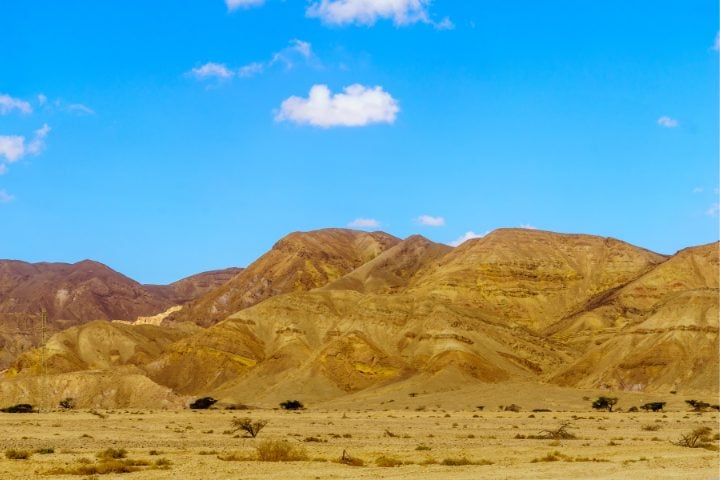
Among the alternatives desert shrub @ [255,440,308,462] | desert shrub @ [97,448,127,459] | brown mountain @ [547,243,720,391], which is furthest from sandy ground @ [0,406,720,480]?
brown mountain @ [547,243,720,391]

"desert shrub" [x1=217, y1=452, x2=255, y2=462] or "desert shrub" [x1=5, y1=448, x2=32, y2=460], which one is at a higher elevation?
"desert shrub" [x1=217, y1=452, x2=255, y2=462]

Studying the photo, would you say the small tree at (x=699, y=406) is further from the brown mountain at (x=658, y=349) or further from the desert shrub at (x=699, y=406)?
the brown mountain at (x=658, y=349)

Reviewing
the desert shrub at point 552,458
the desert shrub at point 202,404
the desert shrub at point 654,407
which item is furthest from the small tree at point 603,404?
the desert shrub at point 552,458

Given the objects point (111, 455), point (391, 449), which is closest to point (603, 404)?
point (391, 449)

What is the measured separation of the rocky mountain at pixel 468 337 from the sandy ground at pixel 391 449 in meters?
55.6

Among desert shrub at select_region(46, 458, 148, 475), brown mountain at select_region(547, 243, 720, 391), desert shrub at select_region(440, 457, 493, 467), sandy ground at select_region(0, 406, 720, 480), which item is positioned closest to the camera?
sandy ground at select_region(0, 406, 720, 480)

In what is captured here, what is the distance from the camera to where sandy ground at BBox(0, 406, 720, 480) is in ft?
91.5

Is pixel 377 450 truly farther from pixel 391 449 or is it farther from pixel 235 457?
pixel 235 457

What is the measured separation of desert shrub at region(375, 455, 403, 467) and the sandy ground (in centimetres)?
28

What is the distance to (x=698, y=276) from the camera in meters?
162

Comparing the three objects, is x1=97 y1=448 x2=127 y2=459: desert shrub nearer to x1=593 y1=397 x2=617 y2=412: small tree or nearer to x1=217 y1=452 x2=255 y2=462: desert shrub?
x1=217 y1=452 x2=255 y2=462: desert shrub

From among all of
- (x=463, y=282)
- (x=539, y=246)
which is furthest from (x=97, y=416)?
(x=539, y=246)

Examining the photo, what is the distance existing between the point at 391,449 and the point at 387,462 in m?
8.19

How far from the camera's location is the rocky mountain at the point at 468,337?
122 metres
